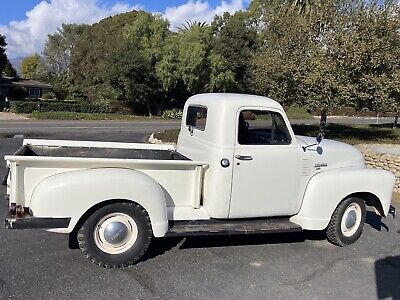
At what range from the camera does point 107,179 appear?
4047mm

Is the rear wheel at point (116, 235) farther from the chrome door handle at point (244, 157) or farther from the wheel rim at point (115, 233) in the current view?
the chrome door handle at point (244, 157)

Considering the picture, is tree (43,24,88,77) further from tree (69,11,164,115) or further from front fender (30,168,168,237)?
front fender (30,168,168,237)

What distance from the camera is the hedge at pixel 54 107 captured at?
104 ft

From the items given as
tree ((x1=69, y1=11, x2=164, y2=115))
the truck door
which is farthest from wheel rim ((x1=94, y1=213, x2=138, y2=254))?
tree ((x1=69, y1=11, x2=164, y2=115))

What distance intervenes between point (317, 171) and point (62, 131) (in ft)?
54.1

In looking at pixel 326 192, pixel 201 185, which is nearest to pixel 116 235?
pixel 201 185

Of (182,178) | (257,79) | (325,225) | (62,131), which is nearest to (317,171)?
(325,225)

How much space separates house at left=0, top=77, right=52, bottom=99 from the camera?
48.0m

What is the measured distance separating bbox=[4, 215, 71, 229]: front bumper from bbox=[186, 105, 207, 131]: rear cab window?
7.12ft

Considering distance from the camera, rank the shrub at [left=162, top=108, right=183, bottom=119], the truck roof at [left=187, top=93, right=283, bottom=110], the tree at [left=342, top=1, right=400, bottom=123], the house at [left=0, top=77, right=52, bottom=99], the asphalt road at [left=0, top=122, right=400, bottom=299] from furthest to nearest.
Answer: the house at [left=0, top=77, right=52, bottom=99] → the shrub at [left=162, top=108, right=183, bottom=119] → the tree at [left=342, top=1, right=400, bottom=123] → the truck roof at [left=187, top=93, right=283, bottom=110] → the asphalt road at [left=0, top=122, right=400, bottom=299]

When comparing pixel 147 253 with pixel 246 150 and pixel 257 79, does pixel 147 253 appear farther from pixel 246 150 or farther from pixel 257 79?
pixel 257 79

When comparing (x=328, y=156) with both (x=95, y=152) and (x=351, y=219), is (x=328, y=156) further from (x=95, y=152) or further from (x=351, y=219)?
(x=95, y=152)

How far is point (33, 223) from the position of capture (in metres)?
3.89

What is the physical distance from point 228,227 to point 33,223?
6.98 feet
